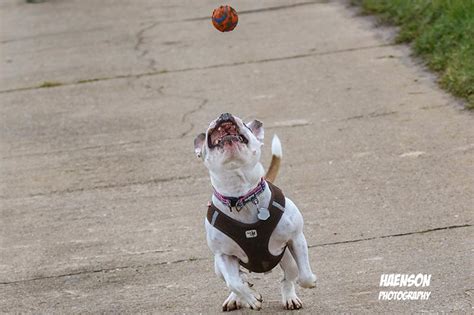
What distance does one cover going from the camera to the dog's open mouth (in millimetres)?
5578

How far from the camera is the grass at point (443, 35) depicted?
10250 millimetres

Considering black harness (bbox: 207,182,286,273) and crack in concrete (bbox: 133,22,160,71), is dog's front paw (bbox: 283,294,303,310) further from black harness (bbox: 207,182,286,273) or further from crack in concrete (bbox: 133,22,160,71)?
crack in concrete (bbox: 133,22,160,71)

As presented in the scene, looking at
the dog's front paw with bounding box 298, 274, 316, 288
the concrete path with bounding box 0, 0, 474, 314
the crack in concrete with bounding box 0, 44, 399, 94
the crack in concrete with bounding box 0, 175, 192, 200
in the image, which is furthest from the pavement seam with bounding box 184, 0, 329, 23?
the dog's front paw with bounding box 298, 274, 316, 288

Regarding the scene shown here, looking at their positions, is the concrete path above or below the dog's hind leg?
below

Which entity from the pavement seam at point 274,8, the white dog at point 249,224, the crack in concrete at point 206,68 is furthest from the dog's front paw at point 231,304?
the pavement seam at point 274,8

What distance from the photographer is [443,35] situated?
37.5 feet

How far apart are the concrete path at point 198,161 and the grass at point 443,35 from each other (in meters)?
0.18

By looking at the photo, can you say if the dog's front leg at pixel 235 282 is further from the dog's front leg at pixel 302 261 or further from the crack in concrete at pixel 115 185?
the crack in concrete at pixel 115 185

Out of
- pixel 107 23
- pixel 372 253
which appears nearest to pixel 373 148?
pixel 372 253

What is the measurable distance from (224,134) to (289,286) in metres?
1.03

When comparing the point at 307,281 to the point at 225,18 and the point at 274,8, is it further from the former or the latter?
the point at 274,8

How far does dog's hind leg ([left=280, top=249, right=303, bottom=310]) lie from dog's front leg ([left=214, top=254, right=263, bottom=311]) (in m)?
0.26

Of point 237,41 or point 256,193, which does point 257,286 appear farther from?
point 237,41

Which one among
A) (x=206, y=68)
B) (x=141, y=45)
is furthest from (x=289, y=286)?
(x=141, y=45)
